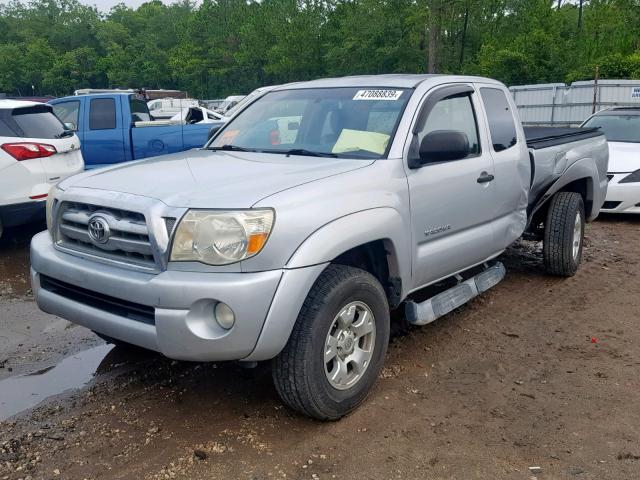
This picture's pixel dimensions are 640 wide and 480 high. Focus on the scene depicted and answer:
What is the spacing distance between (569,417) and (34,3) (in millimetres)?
112926

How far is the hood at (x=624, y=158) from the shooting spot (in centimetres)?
820

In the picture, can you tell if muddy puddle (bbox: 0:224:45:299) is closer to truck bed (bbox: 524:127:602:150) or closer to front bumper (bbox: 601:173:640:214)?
truck bed (bbox: 524:127:602:150)

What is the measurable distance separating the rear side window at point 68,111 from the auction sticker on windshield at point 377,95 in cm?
742

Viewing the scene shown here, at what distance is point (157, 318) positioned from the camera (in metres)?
2.79

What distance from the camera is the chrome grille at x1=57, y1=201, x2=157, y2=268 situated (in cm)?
293

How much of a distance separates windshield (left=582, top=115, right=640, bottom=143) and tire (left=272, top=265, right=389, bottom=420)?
7300 mm

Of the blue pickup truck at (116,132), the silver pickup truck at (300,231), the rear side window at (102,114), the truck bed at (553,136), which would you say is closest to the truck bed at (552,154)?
the truck bed at (553,136)

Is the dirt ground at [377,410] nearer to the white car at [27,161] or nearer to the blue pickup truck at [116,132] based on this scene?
the white car at [27,161]

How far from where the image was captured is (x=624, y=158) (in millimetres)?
8398

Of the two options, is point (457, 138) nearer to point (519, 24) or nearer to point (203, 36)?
point (519, 24)

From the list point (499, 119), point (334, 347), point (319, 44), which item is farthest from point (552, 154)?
point (319, 44)

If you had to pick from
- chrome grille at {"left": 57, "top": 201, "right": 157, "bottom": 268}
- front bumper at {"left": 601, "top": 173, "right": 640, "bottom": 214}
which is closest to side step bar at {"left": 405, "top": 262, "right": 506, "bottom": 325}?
chrome grille at {"left": 57, "top": 201, "right": 157, "bottom": 268}

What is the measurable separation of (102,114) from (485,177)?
25.1 feet

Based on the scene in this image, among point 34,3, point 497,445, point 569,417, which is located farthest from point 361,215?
point 34,3
